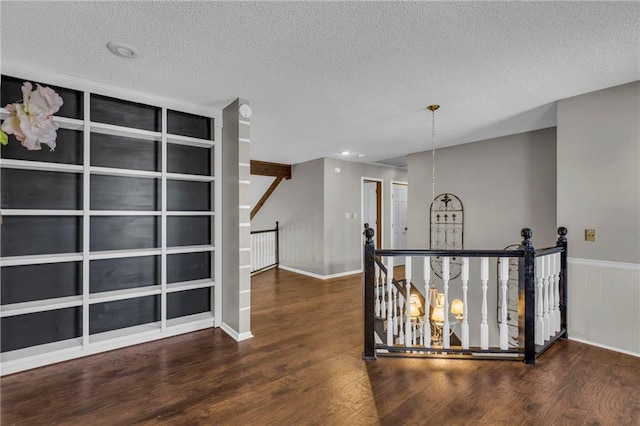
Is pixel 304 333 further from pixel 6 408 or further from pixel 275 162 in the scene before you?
pixel 275 162

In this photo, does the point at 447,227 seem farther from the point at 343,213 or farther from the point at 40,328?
the point at 40,328

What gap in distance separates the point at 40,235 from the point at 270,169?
170 inches

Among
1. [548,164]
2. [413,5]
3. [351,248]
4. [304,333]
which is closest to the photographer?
[413,5]

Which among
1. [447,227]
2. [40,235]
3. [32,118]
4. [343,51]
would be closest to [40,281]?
[40,235]

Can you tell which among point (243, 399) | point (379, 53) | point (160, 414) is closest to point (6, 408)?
point (160, 414)

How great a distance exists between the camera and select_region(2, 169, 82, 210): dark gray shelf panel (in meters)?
2.47

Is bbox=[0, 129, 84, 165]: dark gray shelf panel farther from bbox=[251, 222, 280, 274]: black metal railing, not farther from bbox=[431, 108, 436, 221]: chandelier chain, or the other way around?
bbox=[251, 222, 280, 274]: black metal railing

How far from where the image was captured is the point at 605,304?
9.12 feet

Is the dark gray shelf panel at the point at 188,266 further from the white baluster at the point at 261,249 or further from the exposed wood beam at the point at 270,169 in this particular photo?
the white baluster at the point at 261,249

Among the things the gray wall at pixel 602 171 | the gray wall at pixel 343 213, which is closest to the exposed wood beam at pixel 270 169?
the gray wall at pixel 343 213

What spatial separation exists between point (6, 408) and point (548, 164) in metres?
5.85

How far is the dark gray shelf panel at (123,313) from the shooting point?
2.84 m

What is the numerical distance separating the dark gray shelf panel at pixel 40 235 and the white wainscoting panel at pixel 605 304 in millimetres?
4673

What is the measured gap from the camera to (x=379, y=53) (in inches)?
86.1
